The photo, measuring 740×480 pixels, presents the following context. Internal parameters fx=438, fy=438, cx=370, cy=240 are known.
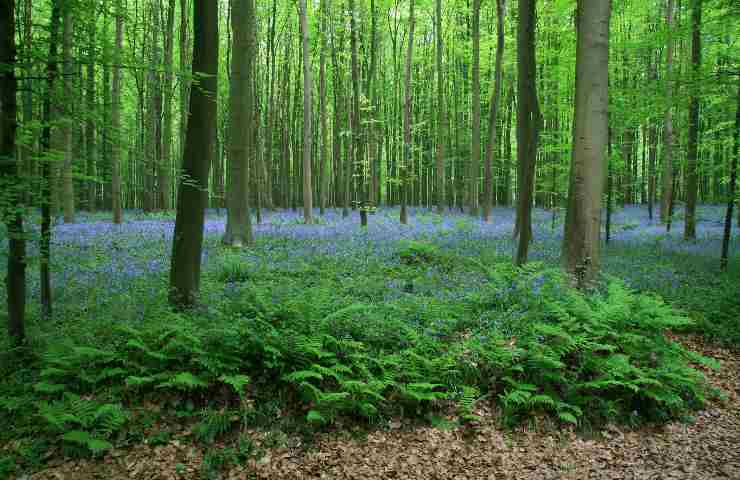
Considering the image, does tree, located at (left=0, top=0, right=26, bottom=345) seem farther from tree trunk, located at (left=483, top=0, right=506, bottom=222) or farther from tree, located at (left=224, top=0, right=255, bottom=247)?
tree trunk, located at (left=483, top=0, right=506, bottom=222)

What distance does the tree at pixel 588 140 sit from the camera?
7.73 meters

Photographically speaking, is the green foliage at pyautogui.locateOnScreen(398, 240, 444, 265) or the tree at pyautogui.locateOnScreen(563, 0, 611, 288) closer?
the tree at pyautogui.locateOnScreen(563, 0, 611, 288)

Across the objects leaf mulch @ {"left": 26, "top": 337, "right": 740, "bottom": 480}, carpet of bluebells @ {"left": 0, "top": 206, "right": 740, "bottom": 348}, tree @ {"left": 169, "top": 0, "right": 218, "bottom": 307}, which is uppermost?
tree @ {"left": 169, "top": 0, "right": 218, "bottom": 307}

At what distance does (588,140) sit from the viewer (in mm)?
7875

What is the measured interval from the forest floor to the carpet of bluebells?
0.06 meters

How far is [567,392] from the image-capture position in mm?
5516

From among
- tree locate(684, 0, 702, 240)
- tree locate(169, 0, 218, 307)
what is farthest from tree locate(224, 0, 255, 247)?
tree locate(684, 0, 702, 240)

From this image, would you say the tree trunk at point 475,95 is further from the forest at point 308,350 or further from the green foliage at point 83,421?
the green foliage at point 83,421

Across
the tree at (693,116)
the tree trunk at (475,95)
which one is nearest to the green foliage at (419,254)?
the tree at (693,116)

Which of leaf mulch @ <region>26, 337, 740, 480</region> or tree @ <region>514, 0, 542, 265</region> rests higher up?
tree @ <region>514, 0, 542, 265</region>

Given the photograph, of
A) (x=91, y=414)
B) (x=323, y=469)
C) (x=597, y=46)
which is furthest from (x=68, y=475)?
(x=597, y=46)

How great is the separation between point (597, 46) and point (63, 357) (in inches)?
366

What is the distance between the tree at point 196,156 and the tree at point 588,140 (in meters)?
6.33

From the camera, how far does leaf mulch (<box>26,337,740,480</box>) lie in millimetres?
4156
